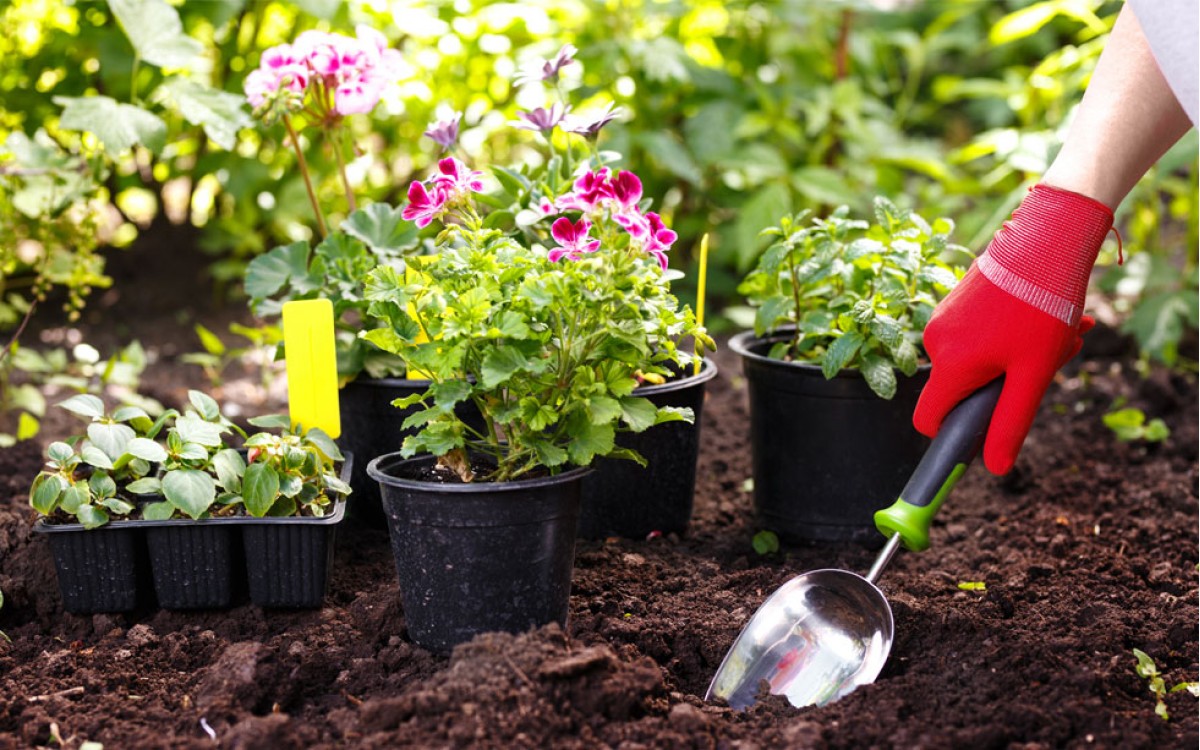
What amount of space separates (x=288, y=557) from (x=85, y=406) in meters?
0.39

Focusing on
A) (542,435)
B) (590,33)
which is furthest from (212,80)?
(542,435)

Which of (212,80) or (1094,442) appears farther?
(212,80)

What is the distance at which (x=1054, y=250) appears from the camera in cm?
163

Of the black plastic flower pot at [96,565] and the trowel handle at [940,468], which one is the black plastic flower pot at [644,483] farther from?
the black plastic flower pot at [96,565]

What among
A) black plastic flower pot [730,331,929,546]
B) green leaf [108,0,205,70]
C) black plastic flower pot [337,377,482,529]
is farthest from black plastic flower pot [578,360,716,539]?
green leaf [108,0,205,70]

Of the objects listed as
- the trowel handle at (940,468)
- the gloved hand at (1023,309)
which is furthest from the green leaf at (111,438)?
the gloved hand at (1023,309)

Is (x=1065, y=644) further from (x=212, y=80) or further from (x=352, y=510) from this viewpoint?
(x=212, y=80)

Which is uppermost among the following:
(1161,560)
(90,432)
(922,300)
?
(922,300)

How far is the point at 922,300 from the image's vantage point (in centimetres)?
200

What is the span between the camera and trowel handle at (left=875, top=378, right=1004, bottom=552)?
166 cm

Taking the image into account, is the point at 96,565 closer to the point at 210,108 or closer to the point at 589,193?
the point at 589,193

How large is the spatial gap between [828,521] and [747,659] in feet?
1.79

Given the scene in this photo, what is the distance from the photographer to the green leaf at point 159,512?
1698 mm

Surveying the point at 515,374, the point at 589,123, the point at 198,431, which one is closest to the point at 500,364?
the point at 515,374
